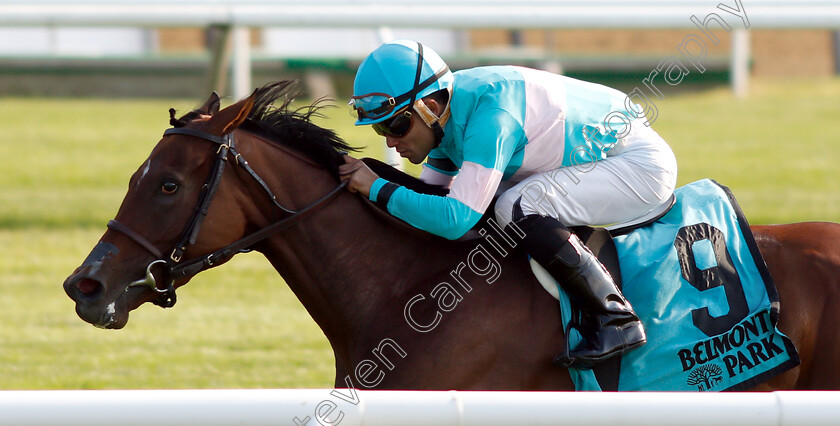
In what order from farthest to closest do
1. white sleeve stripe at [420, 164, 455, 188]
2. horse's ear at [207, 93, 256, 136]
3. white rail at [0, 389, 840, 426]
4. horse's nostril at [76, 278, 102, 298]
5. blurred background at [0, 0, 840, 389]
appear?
1. blurred background at [0, 0, 840, 389]
2. white sleeve stripe at [420, 164, 455, 188]
3. horse's ear at [207, 93, 256, 136]
4. horse's nostril at [76, 278, 102, 298]
5. white rail at [0, 389, 840, 426]

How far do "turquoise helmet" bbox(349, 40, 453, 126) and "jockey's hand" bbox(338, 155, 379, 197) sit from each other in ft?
0.47

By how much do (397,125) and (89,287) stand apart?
1.02 m

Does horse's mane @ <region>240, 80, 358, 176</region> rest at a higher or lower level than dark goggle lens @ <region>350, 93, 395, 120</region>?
lower

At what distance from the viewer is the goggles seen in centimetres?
308

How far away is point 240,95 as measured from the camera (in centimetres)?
775

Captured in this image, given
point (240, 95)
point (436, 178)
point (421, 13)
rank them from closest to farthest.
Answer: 1. point (436, 178)
2. point (421, 13)
3. point (240, 95)

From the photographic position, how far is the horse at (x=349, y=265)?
114 inches

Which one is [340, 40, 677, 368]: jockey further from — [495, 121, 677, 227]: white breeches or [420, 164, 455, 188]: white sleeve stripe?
[420, 164, 455, 188]: white sleeve stripe

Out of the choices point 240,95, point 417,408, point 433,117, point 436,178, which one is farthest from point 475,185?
point 240,95

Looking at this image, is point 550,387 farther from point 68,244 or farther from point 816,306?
point 68,244

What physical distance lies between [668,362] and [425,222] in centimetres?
81

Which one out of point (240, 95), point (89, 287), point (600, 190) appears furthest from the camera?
point (240, 95)

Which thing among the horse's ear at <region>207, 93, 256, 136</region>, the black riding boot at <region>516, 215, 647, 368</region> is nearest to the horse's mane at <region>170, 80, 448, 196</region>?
the horse's ear at <region>207, 93, 256, 136</region>

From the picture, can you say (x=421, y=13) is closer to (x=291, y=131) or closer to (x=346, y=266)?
(x=291, y=131)
